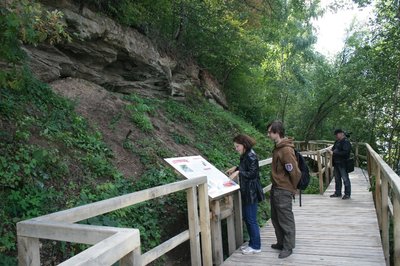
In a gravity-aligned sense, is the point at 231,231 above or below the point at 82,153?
below

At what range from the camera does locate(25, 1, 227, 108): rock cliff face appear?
29.3ft

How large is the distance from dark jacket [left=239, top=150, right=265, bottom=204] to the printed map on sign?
0.32 metres

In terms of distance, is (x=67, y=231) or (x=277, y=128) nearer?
(x=67, y=231)

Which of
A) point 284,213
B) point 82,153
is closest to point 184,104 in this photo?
point 82,153

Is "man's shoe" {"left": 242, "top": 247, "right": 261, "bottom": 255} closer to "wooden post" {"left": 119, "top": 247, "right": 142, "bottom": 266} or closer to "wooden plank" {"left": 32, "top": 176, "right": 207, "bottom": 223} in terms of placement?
"wooden plank" {"left": 32, "top": 176, "right": 207, "bottom": 223}

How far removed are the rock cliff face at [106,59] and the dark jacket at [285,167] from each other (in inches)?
239

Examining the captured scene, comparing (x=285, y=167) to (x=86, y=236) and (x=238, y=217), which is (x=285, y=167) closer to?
(x=238, y=217)

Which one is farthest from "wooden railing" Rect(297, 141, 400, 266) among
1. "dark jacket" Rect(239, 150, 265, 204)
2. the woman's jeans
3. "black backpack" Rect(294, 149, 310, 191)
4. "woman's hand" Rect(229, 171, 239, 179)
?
"woman's hand" Rect(229, 171, 239, 179)

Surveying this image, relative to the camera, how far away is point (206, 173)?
5.34 meters

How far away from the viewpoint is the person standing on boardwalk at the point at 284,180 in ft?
16.1

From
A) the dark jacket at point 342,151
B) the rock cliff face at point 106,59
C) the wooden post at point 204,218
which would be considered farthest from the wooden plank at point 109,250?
the dark jacket at point 342,151

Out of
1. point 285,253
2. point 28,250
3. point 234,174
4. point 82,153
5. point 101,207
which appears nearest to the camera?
point 28,250

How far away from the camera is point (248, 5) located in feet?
48.9

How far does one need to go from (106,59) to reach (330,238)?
7.62m
